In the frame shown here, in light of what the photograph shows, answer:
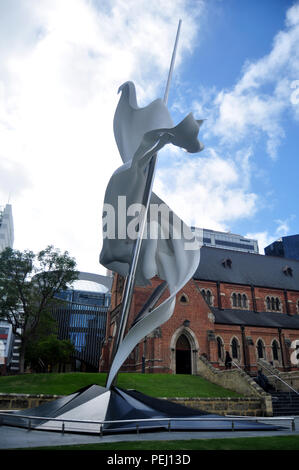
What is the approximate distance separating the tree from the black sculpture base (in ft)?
67.5

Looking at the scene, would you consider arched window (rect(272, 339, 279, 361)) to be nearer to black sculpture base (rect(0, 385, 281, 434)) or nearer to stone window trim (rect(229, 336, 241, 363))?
stone window trim (rect(229, 336, 241, 363))

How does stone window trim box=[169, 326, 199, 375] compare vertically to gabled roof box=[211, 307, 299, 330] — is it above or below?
below

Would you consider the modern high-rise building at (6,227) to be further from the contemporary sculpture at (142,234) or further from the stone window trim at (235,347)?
the contemporary sculpture at (142,234)

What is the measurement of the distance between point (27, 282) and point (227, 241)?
96.8 metres

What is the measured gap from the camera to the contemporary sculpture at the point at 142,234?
34.9 ft

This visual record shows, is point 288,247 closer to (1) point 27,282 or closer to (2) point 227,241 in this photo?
(2) point 227,241

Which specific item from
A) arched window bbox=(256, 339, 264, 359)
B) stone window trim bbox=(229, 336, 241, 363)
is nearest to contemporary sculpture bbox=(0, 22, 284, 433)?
stone window trim bbox=(229, 336, 241, 363)

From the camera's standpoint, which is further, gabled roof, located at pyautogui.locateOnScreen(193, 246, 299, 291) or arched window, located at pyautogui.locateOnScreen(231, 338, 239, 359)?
gabled roof, located at pyautogui.locateOnScreen(193, 246, 299, 291)

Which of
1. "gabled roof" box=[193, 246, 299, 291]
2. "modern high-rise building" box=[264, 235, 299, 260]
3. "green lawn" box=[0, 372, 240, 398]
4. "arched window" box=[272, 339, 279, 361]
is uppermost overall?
"modern high-rise building" box=[264, 235, 299, 260]

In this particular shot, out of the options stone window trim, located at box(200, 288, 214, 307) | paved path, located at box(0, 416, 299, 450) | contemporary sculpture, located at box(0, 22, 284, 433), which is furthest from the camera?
stone window trim, located at box(200, 288, 214, 307)

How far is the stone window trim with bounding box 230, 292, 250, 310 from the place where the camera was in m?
38.2

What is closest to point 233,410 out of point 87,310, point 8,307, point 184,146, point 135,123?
point 184,146

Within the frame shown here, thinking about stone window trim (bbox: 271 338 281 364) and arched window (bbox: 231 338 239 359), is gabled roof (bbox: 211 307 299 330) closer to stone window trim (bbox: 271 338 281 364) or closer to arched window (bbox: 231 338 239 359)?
stone window trim (bbox: 271 338 281 364)

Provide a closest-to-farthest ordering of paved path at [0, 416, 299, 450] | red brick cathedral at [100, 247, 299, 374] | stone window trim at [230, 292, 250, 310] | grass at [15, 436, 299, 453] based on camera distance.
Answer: grass at [15, 436, 299, 453] → paved path at [0, 416, 299, 450] → red brick cathedral at [100, 247, 299, 374] → stone window trim at [230, 292, 250, 310]
